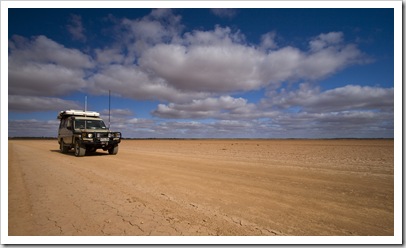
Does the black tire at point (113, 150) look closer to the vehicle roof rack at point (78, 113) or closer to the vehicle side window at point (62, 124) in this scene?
the vehicle roof rack at point (78, 113)

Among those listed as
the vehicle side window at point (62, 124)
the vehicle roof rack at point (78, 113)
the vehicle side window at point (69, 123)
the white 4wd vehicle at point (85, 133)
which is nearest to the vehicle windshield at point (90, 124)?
the white 4wd vehicle at point (85, 133)

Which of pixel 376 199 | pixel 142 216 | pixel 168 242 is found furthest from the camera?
pixel 376 199

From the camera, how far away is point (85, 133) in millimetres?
14242

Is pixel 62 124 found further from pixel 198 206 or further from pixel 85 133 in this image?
pixel 198 206

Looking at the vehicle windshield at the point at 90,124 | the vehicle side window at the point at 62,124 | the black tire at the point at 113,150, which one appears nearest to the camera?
the vehicle windshield at the point at 90,124

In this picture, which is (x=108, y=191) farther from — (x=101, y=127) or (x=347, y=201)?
(x=101, y=127)

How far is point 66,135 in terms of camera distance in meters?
17.0

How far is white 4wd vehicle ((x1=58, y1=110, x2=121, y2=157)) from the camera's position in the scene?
14.4 metres

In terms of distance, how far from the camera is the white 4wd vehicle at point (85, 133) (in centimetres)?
1440

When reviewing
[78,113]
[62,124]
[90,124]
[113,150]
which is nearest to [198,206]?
[113,150]

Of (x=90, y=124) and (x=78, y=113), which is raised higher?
(x=78, y=113)

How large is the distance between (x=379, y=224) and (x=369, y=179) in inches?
176

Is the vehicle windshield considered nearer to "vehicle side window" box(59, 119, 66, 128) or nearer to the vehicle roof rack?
the vehicle roof rack

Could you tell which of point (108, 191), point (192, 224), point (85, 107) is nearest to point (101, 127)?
point (85, 107)
